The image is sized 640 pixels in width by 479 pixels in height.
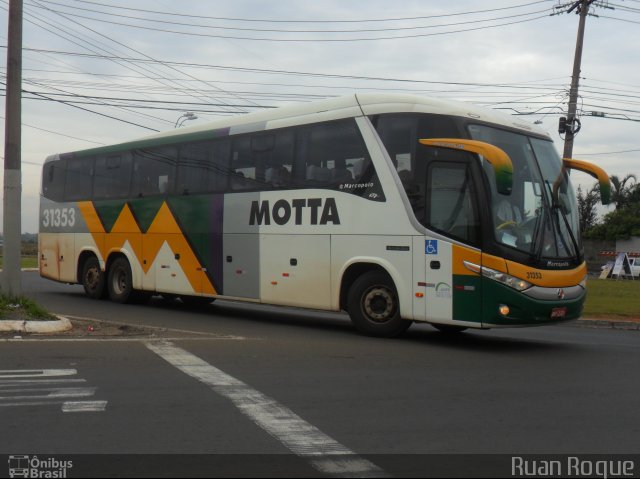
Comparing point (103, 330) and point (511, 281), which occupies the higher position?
point (511, 281)

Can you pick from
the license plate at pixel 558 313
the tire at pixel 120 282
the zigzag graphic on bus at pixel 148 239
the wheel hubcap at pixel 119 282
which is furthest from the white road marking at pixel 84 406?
the wheel hubcap at pixel 119 282

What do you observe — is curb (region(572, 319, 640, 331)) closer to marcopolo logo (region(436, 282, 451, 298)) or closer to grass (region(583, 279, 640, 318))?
grass (region(583, 279, 640, 318))

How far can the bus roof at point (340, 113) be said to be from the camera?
10.6m

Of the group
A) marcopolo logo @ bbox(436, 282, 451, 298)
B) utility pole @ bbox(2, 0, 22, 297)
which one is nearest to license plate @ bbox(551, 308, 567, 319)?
marcopolo logo @ bbox(436, 282, 451, 298)

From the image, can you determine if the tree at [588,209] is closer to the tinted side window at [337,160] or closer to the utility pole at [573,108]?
the utility pole at [573,108]

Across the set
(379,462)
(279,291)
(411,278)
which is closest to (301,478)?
(379,462)

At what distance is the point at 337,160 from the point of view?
1159 centimetres

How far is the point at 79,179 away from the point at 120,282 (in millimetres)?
3133

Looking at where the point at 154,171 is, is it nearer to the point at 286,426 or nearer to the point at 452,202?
the point at 452,202

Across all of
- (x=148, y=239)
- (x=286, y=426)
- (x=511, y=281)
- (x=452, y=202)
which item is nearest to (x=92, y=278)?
(x=148, y=239)

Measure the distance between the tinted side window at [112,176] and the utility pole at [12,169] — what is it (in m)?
4.38

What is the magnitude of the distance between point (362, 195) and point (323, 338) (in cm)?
233

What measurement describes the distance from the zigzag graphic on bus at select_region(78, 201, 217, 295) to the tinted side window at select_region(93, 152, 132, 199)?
43 cm

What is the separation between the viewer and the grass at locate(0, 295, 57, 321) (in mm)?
10941
